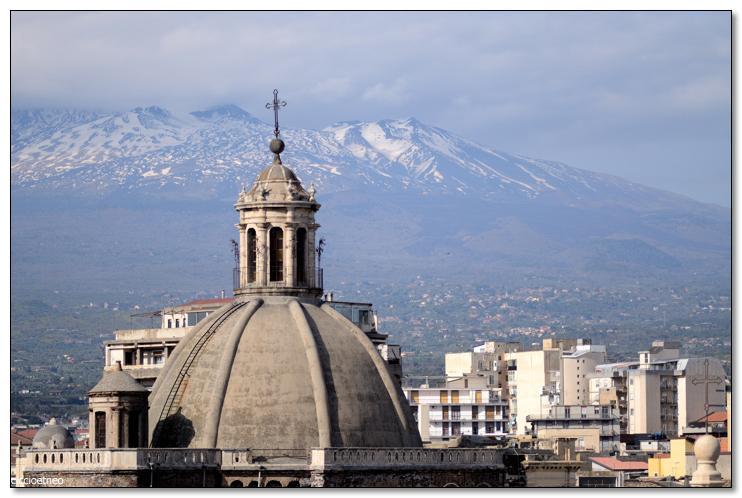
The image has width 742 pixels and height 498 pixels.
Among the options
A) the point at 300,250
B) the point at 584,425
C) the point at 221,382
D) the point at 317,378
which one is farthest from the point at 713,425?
the point at 221,382

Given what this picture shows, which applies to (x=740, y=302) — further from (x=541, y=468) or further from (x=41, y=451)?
(x=541, y=468)

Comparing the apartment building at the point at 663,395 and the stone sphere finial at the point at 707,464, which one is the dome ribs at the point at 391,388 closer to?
the stone sphere finial at the point at 707,464

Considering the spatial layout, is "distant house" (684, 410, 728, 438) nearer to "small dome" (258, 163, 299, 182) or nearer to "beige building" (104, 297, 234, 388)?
"beige building" (104, 297, 234, 388)

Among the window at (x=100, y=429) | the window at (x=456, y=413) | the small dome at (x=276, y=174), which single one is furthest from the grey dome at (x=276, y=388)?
the window at (x=456, y=413)

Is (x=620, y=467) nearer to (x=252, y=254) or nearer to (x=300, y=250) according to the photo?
→ (x=300, y=250)

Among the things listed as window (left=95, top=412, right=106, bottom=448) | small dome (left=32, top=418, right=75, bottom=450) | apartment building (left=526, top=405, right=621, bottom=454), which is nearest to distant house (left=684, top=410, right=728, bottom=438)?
apartment building (left=526, top=405, right=621, bottom=454)

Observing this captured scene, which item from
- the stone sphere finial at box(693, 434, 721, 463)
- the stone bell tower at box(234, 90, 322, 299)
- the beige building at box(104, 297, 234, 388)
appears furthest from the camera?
the beige building at box(104, 297, 234, 388)
